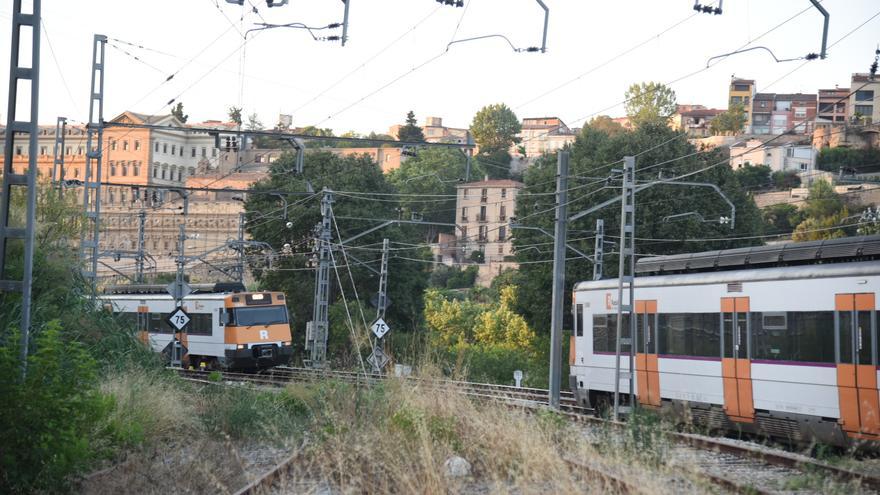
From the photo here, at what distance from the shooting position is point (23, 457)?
42.8 ft

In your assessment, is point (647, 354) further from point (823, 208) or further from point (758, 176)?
point (758, 176)

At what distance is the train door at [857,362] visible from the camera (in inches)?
611

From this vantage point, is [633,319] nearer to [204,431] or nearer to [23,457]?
[204,431]

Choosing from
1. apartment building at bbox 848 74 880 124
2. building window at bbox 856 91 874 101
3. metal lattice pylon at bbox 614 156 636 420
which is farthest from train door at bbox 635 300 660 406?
building window at bbox 856 91 874 101

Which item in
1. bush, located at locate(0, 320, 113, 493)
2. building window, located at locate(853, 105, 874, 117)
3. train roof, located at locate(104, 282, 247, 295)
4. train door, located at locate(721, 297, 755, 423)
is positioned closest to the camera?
bush, located at locate(0, 320, 113, 493)

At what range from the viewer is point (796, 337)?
56.9 feet

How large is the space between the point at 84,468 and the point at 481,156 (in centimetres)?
14660

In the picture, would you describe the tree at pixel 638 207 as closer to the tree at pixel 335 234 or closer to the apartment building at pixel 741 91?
the tree at pixel 335 234

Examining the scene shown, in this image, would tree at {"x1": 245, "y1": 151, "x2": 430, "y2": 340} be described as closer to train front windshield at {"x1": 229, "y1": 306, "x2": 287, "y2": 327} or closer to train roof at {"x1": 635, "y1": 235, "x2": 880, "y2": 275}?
train front windshield at {"x1": 229, "y1": 306, "x2": 287, "y2": 327}

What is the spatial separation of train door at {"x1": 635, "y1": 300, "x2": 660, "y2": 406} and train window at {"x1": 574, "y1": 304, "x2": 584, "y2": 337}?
8.02 feet

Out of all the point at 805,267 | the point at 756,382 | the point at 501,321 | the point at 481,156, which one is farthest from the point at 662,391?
the point at 481,156

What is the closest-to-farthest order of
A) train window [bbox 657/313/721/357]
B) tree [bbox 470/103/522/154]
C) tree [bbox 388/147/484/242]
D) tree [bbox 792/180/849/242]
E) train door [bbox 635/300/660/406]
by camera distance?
train window [bbox 657/313/721/357], train door [bbox 635/300/660/406], tree [bbox 792/180/849/242], tree [bbox 388/147/484/242], tree [bbox 470/103/522/154]

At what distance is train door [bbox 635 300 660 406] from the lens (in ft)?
70.9

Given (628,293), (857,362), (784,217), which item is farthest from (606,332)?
(784,217)
